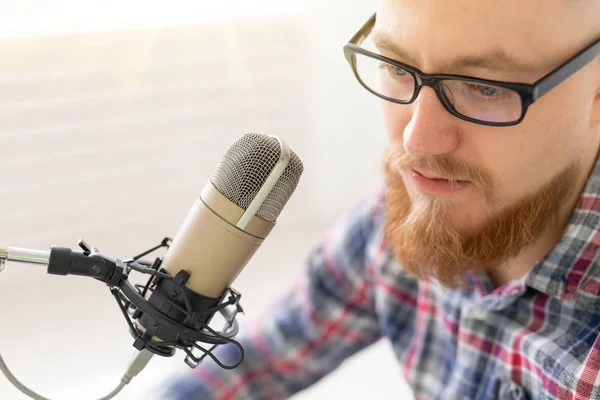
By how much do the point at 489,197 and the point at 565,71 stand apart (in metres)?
0.18

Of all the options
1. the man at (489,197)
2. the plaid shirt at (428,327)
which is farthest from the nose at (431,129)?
the plaid shirt at (428,327)

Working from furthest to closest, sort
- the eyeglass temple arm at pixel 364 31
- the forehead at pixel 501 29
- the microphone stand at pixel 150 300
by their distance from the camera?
the eyeglass temple arm at pixel 364 31
the forehead at pixel 501 29
the microphone stand at pixel 150 300

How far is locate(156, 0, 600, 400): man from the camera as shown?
0.84 m

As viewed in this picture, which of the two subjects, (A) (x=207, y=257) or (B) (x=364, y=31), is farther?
(B) (x=364, y=31)

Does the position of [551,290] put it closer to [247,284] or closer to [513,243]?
[513,243]

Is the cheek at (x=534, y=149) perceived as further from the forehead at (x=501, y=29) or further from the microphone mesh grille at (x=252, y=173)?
the microphone mesh grille at (x=252, y=173)

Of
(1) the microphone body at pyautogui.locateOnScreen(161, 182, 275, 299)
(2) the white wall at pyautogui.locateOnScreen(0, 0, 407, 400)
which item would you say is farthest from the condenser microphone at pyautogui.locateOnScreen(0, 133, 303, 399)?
(2) the white wall at pyautogui.locateOnScreen(0, 0, 407, 400)

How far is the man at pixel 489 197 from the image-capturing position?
0.84m

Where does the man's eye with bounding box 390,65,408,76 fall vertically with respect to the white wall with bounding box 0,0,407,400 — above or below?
above

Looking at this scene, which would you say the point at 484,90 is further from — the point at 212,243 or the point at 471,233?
the point at 212,243

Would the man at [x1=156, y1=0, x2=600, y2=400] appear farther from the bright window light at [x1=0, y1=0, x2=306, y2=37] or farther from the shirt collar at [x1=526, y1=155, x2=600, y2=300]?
the bright window light at [x1=0, y1=0, x2=306, y2=37]

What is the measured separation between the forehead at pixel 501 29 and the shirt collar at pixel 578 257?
0.69 feet

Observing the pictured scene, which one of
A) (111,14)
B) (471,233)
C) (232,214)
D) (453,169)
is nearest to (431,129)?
(453,169)

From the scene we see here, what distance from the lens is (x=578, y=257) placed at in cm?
96
